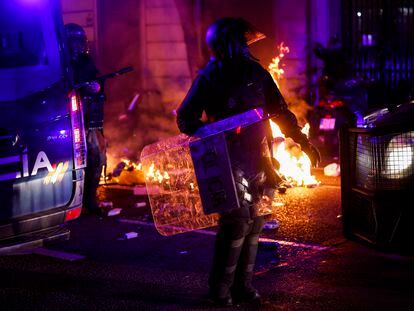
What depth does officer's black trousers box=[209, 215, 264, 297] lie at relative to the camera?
4.71 m

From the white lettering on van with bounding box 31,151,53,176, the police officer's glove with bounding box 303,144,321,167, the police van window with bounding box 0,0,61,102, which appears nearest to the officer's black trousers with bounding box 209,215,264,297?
the police officer's glove with bounding box 303,144,321,167

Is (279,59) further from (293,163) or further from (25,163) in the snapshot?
(25,163)

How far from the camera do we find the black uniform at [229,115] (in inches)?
184

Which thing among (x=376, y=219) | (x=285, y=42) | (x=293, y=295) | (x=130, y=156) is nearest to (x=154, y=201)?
(x=293, y=295)

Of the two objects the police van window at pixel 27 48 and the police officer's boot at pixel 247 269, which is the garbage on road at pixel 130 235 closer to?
the police van window at pixel 27 48

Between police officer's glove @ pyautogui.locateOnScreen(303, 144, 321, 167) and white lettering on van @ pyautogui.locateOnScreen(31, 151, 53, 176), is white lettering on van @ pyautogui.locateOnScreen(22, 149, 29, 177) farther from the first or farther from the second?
police officer's glove @ pyautogui.locateOnScreen(303, 144, 321, 167)

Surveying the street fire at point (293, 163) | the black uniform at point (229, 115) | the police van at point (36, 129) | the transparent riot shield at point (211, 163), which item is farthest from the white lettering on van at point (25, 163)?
the street fire at point (293, 163)

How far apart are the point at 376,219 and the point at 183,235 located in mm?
2277

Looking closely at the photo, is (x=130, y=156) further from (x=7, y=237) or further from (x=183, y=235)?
(x=7, y=237)

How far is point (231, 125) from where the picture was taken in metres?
4.61

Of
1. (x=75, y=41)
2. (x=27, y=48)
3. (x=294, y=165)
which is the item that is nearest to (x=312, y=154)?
(x=27, y=48)

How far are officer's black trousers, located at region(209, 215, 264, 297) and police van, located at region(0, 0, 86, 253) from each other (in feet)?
4.62

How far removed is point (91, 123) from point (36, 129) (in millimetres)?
2564

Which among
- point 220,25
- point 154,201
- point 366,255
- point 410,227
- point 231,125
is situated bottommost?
point 366,255
